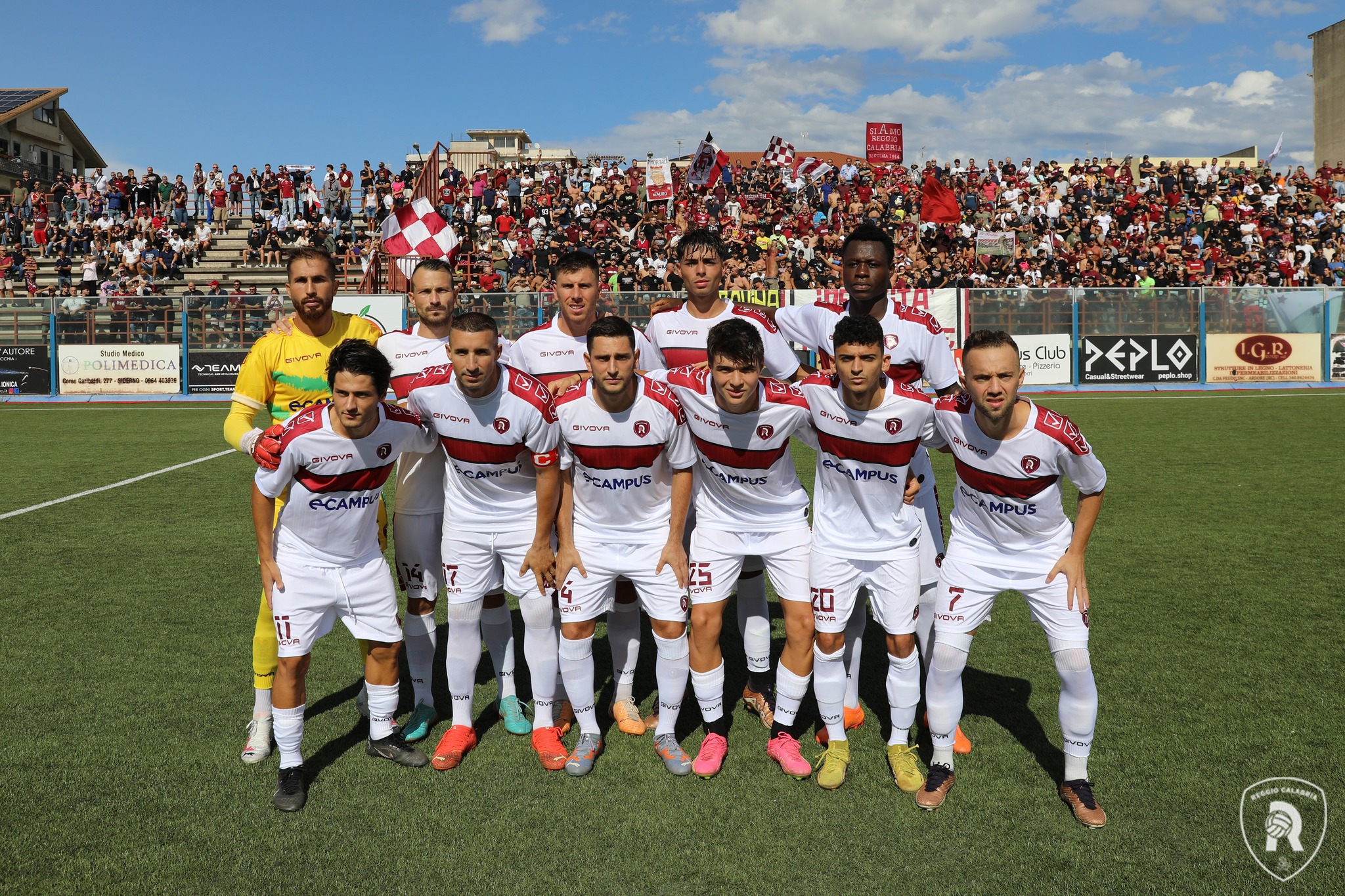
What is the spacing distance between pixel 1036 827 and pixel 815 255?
79.2 ft

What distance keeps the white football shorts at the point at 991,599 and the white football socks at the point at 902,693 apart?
0.26m

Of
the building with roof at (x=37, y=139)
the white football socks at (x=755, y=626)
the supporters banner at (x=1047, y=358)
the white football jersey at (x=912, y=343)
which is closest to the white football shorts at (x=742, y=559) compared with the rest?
the white football socks at (x=755, y=626)

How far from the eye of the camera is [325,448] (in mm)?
Answer: 4133

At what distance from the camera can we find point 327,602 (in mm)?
4195

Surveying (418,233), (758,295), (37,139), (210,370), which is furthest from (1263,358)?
(37,139)

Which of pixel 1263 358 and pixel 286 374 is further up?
pixel 1263 358

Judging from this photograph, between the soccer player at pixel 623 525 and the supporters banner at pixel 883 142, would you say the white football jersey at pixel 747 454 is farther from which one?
the supporters banner at pixel 883 142

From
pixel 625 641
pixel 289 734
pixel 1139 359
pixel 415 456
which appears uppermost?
pixel 1139 359

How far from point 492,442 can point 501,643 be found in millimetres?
1188

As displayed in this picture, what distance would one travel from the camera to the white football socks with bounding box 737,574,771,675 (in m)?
5.00

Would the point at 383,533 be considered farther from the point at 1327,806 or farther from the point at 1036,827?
the point at 1327,806

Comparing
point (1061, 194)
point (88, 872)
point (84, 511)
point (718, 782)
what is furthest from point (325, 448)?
point (1061, 194)

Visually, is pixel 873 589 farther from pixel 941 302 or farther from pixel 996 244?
pixel 996 244

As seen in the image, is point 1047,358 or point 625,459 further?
point 1047,358
